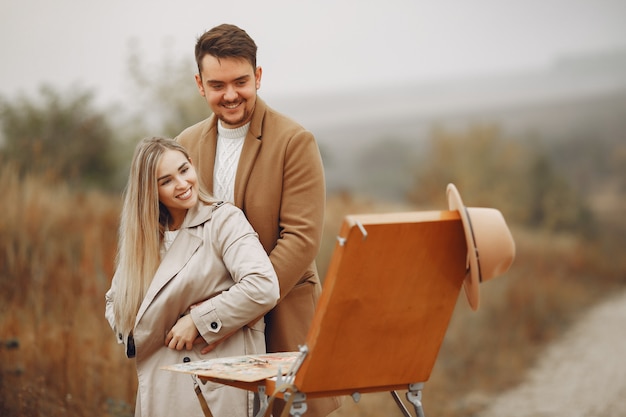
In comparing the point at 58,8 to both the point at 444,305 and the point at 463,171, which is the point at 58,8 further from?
the point at 444,305

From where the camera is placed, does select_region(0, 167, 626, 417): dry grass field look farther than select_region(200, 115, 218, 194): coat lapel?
Yes

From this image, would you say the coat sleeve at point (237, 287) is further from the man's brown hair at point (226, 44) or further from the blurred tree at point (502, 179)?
the blurred tree at point (502, 179)

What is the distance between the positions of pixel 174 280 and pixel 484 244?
3.68 feet

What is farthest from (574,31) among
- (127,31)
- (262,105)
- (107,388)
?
(262,105)

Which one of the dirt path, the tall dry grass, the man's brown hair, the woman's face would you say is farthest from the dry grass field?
the man's brown hair

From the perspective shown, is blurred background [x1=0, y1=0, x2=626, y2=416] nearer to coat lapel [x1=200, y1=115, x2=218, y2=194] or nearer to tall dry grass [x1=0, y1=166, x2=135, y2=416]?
tall dry grass [x1=0, y1=166, x2=135, y2=416]

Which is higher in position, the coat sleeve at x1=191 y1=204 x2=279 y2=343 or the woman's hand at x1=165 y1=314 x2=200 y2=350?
the coat sleeve at x1=191 y1=204 x2=279 y2=343

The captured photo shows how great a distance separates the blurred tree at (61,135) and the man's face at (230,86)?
4.55 metres

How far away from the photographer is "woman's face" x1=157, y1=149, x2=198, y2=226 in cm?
340

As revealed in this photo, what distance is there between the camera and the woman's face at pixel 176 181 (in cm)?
340

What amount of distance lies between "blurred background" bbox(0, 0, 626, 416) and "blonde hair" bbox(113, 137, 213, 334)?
2126 mm

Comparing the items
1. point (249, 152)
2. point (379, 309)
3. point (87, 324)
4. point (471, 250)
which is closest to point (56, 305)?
point (87, 324)

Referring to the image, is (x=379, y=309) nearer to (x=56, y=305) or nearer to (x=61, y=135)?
(x=56, y=305)

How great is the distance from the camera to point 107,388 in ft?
19.5
